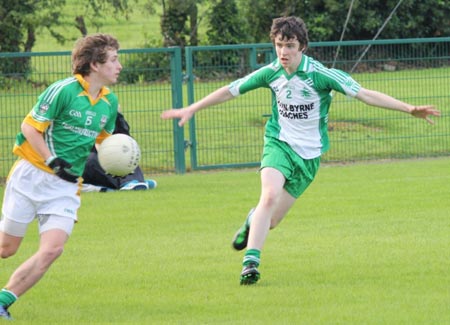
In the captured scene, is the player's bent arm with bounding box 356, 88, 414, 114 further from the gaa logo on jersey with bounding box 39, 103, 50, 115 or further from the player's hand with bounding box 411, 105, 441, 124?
the gaa logo on jersey with bounding box 39, 103, 50, 115

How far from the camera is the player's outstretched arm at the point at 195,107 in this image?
27.7 feet

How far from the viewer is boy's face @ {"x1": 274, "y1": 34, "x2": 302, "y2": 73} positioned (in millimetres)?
8836

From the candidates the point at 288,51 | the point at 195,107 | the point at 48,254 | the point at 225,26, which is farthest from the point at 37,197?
the point at 225,26

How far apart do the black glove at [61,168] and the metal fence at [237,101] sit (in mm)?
8824

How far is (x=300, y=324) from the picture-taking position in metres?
7.14

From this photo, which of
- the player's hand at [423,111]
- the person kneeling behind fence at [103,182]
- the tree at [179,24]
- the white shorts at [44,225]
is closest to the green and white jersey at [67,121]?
the white shorts at [44,225]

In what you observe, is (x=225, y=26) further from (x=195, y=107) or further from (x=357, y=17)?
(x=195, y=107)

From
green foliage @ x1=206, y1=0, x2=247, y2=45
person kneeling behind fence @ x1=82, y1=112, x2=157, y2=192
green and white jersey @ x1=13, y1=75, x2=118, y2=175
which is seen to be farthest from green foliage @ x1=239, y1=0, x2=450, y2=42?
green and white jersey @ x1=13, y1=75, x2=118, y2=175

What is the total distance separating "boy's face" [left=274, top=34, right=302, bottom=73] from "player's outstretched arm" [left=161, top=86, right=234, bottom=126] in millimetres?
497

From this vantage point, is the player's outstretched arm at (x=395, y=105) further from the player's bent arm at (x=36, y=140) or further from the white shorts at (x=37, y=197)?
the player's bent arm at (x=36, y=140)

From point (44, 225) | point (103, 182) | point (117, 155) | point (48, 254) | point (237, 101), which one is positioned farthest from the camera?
point (237, 101)

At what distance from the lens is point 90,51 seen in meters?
7.79

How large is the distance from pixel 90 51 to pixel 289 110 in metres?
1.96

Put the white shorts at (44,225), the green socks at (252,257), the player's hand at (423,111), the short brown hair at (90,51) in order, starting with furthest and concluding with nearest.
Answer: the green socks at (252,257) → the player's hand at (423,111) → the short brown hair at (90,51) → the white shorts at (44,225)
